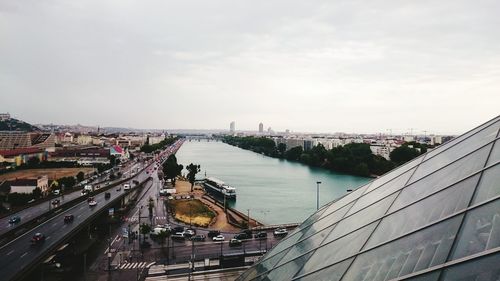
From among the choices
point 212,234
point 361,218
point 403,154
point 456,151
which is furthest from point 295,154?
point 361,218

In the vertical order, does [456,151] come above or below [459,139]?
below

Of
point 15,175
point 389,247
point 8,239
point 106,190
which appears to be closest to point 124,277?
point 8,239

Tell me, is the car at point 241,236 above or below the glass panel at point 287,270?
below

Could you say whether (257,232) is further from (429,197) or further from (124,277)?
(429,197)

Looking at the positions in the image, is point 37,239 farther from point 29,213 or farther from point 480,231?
point 480,231

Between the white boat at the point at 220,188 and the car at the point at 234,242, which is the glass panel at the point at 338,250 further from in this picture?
the white boat at the point at 220,188

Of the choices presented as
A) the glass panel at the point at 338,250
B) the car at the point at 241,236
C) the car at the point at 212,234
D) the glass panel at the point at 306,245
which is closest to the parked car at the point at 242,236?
the car at the point at 241,236
